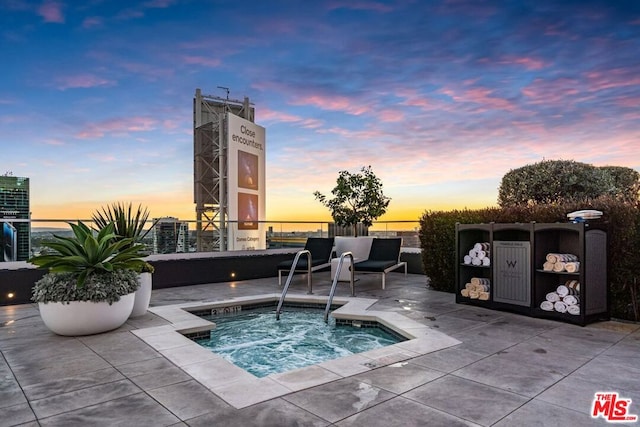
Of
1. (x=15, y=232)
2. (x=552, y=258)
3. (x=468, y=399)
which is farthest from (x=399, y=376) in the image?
(x=15, y=232)

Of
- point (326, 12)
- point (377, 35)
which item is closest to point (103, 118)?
point (326, 12)

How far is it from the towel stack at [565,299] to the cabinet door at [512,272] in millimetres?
203

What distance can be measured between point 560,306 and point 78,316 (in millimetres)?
5042

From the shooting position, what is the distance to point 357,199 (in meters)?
8.78

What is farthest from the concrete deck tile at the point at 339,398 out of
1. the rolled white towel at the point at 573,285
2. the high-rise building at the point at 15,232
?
the high-rise building at the point at 15,232

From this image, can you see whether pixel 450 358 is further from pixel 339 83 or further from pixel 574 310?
pixel 339 83

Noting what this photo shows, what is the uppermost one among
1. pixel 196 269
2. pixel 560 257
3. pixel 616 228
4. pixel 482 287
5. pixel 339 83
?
pixel 339 83

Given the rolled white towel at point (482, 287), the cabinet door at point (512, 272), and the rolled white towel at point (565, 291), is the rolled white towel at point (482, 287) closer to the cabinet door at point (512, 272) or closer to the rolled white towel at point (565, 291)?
the cabinet door at point (512, 272)

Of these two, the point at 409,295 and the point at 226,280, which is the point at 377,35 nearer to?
the point at 409,295

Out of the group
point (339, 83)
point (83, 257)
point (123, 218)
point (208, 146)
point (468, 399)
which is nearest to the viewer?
point (468, 399)

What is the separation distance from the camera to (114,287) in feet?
13.5

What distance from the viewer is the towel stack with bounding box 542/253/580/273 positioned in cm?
437

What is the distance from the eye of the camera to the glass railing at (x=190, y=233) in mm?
6166

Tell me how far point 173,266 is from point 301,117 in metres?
5.40
